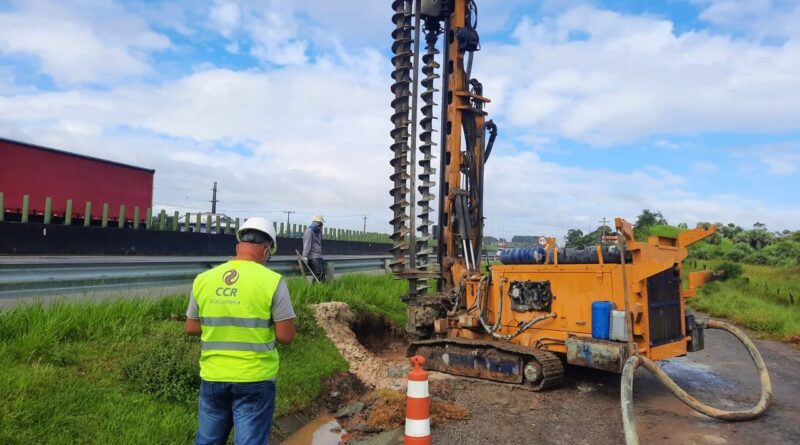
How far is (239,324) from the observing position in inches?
134

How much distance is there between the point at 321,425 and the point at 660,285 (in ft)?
14.4

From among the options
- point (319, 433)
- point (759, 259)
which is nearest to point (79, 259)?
point (319, 433)

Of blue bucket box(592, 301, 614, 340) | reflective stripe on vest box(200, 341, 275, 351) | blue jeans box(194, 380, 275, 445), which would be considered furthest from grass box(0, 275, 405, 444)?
blue bucket box(592, 301, 614, 340)

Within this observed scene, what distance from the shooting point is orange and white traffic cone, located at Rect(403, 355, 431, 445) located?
4.10 meters

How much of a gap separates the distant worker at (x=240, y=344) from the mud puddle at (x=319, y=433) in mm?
2106

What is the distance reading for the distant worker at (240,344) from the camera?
11.1 feet

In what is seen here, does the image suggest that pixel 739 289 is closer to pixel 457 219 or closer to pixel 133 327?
pixel 457 219

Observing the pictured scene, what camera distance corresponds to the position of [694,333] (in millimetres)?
7570

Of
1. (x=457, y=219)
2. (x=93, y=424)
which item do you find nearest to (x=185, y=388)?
(x=93, y=424)

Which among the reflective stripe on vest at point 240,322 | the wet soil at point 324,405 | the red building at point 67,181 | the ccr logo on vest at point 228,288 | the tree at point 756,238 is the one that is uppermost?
the red building at point 67,181

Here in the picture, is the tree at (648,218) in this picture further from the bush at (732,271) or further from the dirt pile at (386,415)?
the dirt pile at (386,415)

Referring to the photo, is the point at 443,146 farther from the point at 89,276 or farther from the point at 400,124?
the point at 89,276

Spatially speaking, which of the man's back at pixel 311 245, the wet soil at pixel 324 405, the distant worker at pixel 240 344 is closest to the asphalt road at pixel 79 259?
the man's back at pixel 311 245

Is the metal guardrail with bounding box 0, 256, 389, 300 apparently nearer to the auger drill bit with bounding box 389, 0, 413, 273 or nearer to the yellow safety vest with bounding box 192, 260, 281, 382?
the auger drill bit with bounding box 389, 0, 413, 273
